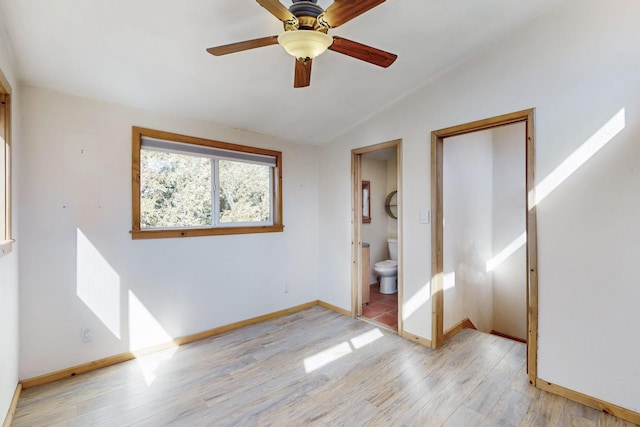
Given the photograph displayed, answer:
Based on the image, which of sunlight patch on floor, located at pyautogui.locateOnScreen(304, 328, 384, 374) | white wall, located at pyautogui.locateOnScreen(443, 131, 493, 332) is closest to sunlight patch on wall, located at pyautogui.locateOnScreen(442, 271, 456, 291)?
white wall, located at pyautogui.locateOnScreen(443, 131, 493, 332)

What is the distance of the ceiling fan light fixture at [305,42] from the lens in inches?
54.8

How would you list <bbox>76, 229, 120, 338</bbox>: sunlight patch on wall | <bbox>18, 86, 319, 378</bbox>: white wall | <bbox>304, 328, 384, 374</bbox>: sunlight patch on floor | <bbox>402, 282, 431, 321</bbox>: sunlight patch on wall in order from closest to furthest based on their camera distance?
<bbox>18, 86, 319, 378</bbox>: white wall
<bbox>76, 229, 120, 338</bbox>: sunlight patch on wall
<bbox>304, 328, 384, 374</bbox>: sunlight patch on floor
<bbox>402, 282, 431, 321</bbox>: sunlight patch on wall

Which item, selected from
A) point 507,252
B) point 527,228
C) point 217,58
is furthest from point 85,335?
point 507,252

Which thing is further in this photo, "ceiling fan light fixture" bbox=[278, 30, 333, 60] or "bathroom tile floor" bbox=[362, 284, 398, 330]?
"bathroom tile floor" bbox=[362, 284, 398, 330]

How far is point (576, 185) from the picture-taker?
6.47ft

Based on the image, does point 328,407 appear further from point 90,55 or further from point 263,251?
point 90,55

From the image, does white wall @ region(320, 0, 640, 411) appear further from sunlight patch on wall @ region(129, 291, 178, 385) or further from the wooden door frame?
sunlight patch on wall @ region(129, 291, 178, 385)

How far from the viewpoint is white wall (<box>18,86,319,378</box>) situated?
7.02 feet

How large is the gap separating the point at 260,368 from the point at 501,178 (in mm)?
3534

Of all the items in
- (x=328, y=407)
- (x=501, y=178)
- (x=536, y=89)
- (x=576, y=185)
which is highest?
(x=536, y=89)

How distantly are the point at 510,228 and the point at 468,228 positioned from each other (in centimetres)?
76

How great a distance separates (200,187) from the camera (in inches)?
118

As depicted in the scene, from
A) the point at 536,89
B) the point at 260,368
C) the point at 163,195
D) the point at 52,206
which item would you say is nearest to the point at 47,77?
the point at 52,206

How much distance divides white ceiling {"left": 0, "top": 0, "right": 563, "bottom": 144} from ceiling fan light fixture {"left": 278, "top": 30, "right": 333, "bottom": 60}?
1.54ft
